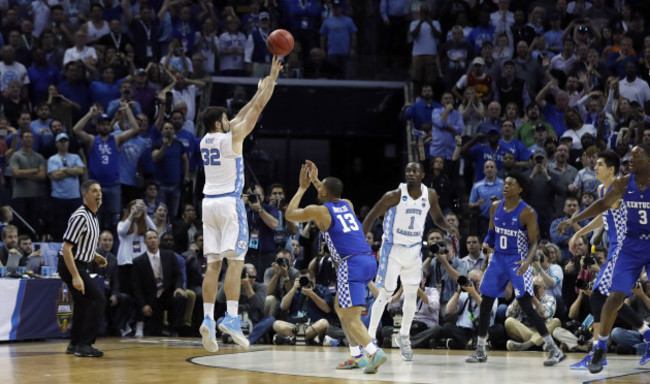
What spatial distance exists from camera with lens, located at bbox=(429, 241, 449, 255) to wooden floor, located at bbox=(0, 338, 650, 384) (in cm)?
134

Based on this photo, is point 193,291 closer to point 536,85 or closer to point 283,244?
point 283,244

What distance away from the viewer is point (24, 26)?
19016 millimetres

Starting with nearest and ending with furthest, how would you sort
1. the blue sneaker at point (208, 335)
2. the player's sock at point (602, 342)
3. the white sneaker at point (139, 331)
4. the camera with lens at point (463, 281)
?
1. the blue sneaker at point (208, 335)
2. the player's sock at point (602, 342)
3. the camera with lens at point (463, 281)
4. the white sneaker at point (139, 331)

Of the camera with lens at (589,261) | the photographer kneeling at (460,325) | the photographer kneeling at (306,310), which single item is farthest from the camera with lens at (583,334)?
the photographer kneeling at (306,310)

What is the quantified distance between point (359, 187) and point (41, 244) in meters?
7.67

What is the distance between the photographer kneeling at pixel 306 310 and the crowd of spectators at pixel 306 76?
0.03 m

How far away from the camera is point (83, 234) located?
38.7 feet

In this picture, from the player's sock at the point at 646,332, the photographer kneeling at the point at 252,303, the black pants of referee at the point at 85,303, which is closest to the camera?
the player's sock at the point at 646,332

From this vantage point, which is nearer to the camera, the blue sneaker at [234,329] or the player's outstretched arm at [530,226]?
the blue sneaker at [234,329]

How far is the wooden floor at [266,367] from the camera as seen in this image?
9516 millimetres

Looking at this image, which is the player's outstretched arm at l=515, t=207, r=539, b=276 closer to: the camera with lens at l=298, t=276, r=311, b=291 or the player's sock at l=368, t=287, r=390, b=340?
the player's sock at l=368, t=287, r=390, b=340

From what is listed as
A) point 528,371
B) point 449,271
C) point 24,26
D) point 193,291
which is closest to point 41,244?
point 193,291

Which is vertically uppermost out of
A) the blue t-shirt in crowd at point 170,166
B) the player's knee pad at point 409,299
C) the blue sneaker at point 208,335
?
the blue t-shirt in crowd at point 170,166

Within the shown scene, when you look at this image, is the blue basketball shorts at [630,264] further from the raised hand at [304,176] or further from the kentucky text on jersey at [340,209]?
the raised hand at [304,176]
